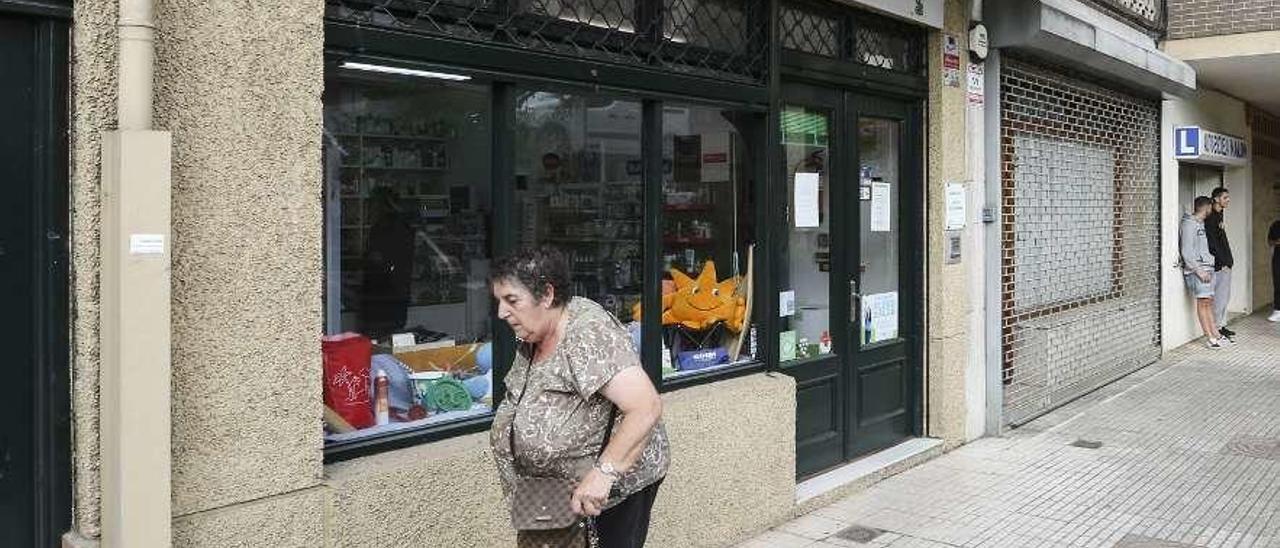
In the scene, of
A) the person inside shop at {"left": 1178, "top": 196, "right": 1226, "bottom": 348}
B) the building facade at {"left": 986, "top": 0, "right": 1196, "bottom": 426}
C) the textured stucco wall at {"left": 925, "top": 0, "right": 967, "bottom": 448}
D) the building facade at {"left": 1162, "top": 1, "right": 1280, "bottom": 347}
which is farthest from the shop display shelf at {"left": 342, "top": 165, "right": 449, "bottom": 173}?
the person inside shop at {"left": 1178, "top": 196, "right": 1226, "bottom": 348}

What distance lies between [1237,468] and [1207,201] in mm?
6515

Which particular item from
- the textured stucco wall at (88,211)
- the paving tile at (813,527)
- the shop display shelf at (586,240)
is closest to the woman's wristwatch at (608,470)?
the textured stucco wall at (88,211)

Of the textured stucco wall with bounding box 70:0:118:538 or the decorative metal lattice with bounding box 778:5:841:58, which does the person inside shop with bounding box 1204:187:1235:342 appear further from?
the textured stucco wall with bounding box 70:0:118:538

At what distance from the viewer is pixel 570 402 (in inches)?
122

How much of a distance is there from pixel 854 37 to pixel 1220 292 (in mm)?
8858

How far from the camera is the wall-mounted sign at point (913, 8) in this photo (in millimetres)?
6727

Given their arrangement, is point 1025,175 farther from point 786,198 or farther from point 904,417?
point 786,198

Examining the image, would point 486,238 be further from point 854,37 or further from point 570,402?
point 854,37

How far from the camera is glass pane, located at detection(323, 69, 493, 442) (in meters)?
4.18

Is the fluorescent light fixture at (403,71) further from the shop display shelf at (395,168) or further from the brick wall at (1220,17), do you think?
the brick wall at (1220,17)

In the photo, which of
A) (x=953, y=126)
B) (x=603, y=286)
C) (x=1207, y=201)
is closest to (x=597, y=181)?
(x=603, y=286)

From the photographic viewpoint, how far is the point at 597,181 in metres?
5.23

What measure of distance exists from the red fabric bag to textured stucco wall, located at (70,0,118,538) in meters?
0.98

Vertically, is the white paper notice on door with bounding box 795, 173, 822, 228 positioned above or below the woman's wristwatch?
above
